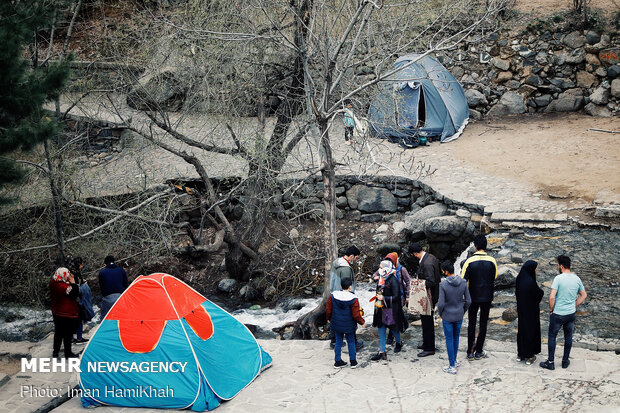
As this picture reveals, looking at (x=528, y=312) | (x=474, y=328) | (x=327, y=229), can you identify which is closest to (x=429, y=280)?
(x=474, y=328)

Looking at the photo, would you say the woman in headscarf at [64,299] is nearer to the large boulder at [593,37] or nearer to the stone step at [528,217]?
the stone step at [528,217]

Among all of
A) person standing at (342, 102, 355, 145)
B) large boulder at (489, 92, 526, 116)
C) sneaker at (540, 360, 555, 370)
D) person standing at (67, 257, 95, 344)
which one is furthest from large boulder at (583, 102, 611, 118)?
person standing at (67, 257, 95, 344)

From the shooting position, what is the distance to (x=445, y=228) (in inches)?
458

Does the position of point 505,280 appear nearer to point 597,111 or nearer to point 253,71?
point 253,71

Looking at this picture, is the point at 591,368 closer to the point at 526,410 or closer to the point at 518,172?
the point at 526,410

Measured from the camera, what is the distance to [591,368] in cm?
676

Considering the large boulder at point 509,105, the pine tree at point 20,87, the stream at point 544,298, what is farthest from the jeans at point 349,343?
the large boulder at point 509,105

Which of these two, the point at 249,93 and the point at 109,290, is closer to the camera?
the point at 109,290

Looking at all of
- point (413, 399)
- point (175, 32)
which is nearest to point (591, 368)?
point (413, 399)

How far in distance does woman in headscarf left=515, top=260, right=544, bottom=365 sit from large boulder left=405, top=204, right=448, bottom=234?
5229 mm

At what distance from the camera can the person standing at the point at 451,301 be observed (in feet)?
22.4

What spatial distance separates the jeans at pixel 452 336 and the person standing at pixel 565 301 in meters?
0.96

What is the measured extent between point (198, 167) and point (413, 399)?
630cm

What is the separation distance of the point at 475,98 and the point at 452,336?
11105 mm
